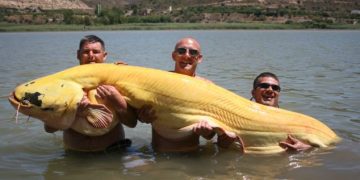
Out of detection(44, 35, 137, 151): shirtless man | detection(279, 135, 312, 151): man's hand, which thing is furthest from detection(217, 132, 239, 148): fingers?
detection(44, 35, 137, 151): shirtless man

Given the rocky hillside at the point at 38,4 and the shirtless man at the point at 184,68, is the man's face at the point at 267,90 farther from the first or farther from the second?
the rocky hillside at the point at 38,4

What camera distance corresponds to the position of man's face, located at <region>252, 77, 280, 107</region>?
591cm

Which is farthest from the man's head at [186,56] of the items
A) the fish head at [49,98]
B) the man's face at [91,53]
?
the fish head at [49,98]

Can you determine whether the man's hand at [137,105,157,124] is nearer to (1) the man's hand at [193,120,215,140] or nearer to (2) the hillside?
(1) the man's hand at [193,120,215,140]

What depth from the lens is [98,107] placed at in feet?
15.9

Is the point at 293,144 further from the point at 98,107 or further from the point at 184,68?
the point at 98,107

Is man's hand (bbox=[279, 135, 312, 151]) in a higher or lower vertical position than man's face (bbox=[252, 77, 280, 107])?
lower

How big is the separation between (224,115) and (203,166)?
0.68m

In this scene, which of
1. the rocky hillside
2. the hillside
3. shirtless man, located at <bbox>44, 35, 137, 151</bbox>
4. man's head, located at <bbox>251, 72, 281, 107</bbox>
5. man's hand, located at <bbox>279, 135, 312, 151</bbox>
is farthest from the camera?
the rocky hillside

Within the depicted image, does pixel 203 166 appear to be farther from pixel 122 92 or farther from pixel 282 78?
pixel 282 78

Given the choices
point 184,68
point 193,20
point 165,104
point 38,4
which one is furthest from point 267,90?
point 38,4

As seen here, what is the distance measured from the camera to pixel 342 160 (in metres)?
5.54

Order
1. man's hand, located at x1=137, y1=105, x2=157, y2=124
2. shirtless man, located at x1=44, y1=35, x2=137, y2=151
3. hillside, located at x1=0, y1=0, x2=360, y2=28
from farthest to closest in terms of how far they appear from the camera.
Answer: hillside, located at x1=0, y1=0, x2=360, y2=28 < man's hand, located at x1=137, y1=105, x2=157, y2=124 < shirtless man, located at x1=44, y1=35, x2=137, y2=151

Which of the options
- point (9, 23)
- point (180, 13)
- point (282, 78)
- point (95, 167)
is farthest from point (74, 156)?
point (180, 13)
